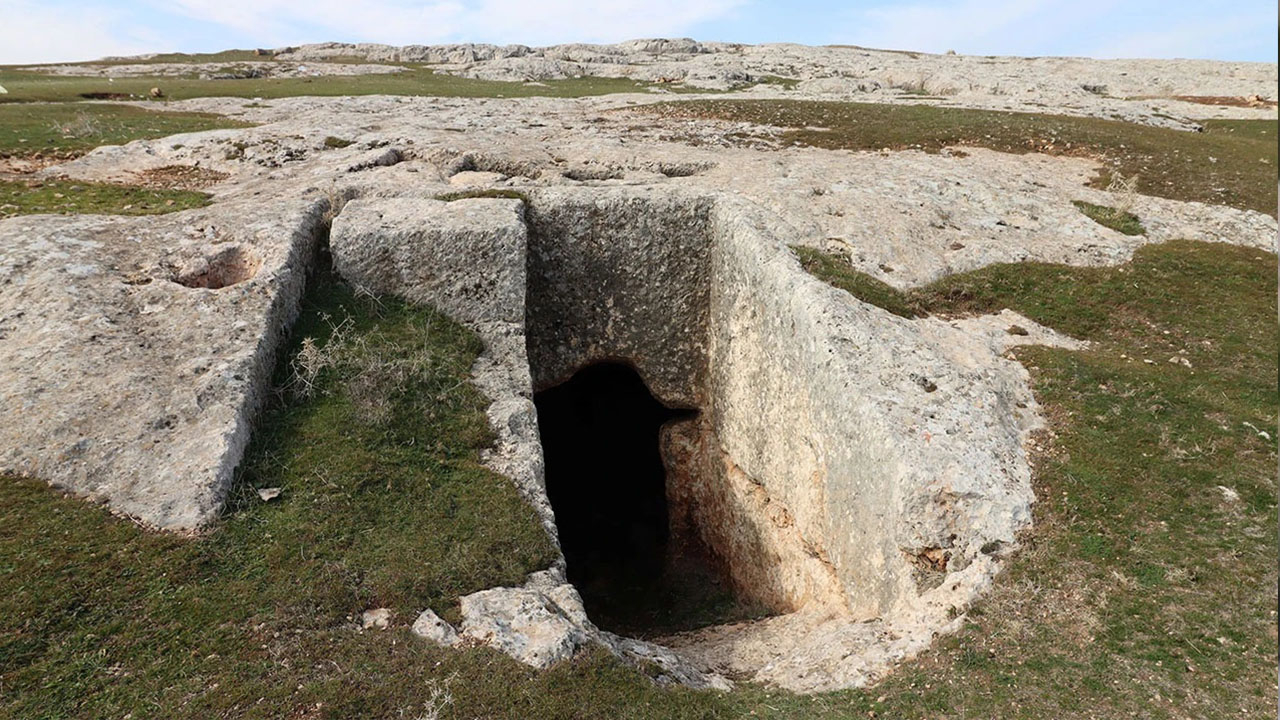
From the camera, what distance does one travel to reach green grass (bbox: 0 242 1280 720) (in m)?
7.50

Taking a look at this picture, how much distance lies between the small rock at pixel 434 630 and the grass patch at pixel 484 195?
36.2ft

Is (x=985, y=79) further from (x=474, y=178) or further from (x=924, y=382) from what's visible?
(x=924, y=382)

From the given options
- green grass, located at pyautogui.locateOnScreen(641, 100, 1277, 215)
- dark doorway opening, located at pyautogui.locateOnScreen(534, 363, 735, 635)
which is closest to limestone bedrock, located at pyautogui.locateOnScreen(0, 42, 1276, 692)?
dark doorway opening, located at pyautogui.locateOnScreen(534, 363, 735, 635)

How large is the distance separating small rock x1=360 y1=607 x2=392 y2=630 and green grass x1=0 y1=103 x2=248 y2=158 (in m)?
20.4

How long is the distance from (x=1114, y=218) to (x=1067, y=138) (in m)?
8.82

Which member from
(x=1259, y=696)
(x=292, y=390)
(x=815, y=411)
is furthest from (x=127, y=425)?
(x=1259, y=696)

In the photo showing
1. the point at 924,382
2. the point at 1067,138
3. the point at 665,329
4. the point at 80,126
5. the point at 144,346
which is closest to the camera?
the point at 144,346

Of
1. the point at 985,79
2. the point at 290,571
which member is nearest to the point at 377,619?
the point at 290,571

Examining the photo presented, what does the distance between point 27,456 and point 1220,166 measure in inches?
A: 1283

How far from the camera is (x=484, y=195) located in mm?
17297

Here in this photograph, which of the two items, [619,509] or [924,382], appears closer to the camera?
[924,382]

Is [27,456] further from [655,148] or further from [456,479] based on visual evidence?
[655,148]

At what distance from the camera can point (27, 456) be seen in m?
9.62

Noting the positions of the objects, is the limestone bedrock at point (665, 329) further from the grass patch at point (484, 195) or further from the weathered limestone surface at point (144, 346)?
the grass patch at point (484, 195)
